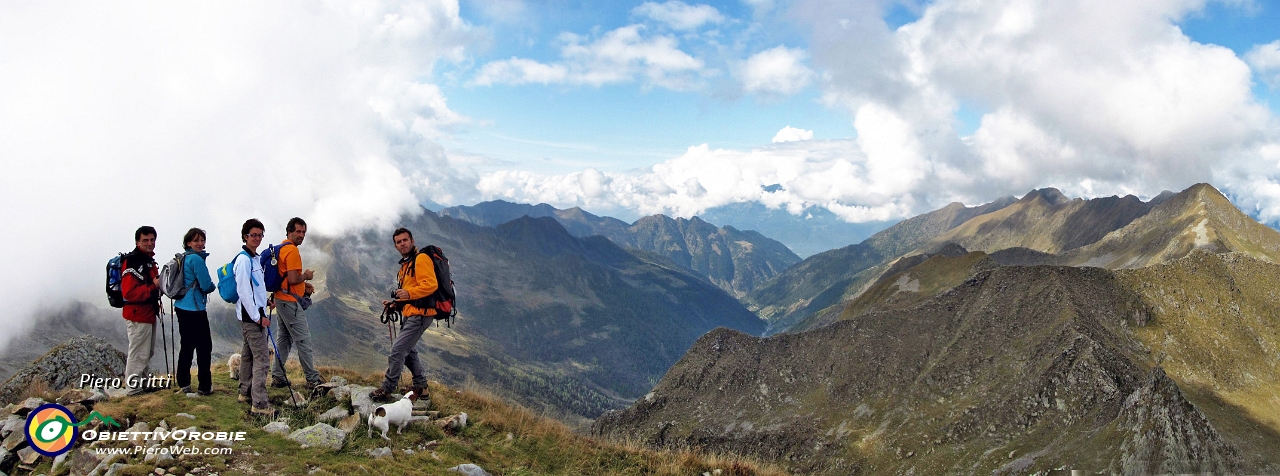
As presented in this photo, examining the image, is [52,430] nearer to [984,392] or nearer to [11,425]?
[11,425]

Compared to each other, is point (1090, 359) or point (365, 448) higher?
point (365, 448)

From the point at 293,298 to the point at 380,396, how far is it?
326 cm

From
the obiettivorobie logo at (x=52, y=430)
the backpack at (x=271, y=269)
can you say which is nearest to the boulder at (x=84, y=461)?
the obiettivorobie logo at (x=52, y=430)

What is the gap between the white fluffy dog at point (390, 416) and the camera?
12195mm

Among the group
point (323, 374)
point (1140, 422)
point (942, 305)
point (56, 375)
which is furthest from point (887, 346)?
point (56, 375)

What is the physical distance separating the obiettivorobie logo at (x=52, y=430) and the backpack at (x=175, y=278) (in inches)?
135

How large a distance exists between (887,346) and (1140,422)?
36.8 meters

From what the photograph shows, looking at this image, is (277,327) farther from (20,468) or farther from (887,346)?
(887,346)

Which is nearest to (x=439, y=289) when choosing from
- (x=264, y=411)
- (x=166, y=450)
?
(x=264, y=411)

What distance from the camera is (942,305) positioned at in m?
81.4

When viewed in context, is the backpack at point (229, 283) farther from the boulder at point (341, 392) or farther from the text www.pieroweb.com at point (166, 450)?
the text www.pieroweb.com at point (166, 450)

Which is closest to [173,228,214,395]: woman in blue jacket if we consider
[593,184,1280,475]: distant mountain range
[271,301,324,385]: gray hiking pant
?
[271,301,324,385]: gray hiking pant

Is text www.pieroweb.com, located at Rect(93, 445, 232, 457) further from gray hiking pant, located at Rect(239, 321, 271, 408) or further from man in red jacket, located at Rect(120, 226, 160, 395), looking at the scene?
man in red jacket, located at Rect(120, 226, 160, 395)

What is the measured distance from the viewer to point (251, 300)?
13.2 m
